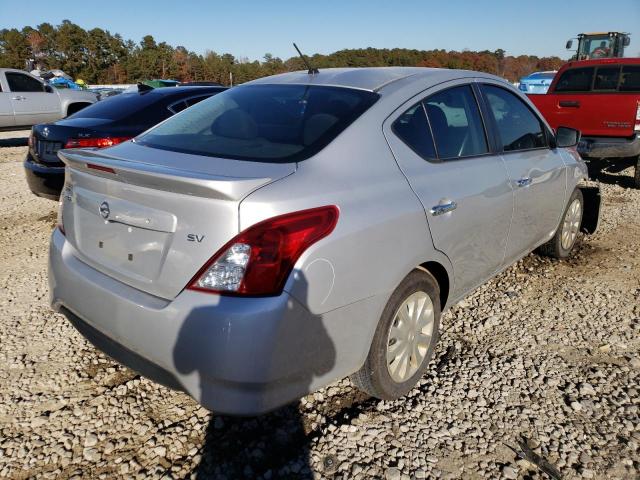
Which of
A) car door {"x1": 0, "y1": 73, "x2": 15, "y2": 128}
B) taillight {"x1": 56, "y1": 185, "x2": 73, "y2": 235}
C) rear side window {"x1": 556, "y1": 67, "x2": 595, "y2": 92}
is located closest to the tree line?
car door {"x1": 0, "y1": 73, "x2": 15, "y2": 128}

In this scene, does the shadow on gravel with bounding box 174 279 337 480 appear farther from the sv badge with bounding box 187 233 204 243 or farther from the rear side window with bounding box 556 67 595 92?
the rear side window with bounding box 556 67 595 92

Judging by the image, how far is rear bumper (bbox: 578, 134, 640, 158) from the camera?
690cm

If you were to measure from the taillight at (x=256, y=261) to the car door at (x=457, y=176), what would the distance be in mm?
809

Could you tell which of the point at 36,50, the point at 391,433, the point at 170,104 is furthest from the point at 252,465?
the point at 36,50

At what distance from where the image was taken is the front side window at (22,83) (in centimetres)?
1268

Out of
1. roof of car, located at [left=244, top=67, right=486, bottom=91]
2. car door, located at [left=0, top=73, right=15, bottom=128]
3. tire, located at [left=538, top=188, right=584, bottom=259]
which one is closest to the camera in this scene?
roof of car, located at [left=244, top=67, right=486, bottom=91]

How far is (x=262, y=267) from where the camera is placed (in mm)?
1774

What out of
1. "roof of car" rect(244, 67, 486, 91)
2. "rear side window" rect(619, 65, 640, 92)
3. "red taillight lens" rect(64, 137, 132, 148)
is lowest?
"red taillight lens" rect(64, 137, 132, 148)

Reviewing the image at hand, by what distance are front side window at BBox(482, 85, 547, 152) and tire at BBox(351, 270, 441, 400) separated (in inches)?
51.0

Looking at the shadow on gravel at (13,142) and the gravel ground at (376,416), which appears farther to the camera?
the shadow on gravel at (13,142)

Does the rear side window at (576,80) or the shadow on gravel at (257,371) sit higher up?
the rear side window at (576,80)

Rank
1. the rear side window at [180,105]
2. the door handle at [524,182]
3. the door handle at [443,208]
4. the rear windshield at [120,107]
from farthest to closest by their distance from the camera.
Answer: the rear side window at [180,105]
the rear windshield at [120,107]
the door handle at [524,182]
the door handle at [443,208]

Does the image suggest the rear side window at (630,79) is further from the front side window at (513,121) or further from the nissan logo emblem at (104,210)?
the nissan logo emblem at (104,210)

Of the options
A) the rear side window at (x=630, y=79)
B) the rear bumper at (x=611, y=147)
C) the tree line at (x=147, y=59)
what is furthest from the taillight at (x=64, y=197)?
the tree line at (x=147, y=59)
